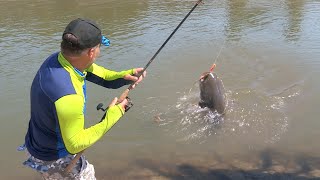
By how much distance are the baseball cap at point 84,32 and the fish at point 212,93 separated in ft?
13.5

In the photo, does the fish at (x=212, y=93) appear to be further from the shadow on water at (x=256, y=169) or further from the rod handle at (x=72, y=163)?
the rod handle at (x=72, y=163)

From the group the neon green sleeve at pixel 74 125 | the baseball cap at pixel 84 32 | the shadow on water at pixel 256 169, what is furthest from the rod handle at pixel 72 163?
the shadow on water at pixel 256 169

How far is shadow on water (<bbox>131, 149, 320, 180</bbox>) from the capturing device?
544 cm

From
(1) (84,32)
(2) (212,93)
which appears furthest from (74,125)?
(2) (212,93)

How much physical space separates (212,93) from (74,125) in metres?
4.38

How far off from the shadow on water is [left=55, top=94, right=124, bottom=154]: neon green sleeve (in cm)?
278

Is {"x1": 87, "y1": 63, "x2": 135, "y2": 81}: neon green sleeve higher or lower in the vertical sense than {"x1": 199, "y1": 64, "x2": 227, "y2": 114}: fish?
higher

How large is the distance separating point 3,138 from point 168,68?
4.07 meters

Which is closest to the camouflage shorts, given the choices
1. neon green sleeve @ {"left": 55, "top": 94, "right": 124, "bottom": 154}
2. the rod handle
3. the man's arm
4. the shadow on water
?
the rod handle

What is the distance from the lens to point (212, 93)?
6.95 metres

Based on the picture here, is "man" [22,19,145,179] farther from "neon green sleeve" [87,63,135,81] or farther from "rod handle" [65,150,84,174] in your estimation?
"neon green sleeve" [87,63,135,81]

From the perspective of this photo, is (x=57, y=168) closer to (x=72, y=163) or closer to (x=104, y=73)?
(x=72, y=163)

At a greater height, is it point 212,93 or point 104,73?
point 104,73

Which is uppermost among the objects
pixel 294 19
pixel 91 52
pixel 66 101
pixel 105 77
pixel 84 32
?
pixel 84 32
